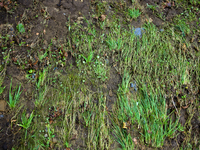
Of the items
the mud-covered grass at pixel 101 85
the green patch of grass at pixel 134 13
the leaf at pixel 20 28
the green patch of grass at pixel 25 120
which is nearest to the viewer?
the green patch of grass at pixel 25 120

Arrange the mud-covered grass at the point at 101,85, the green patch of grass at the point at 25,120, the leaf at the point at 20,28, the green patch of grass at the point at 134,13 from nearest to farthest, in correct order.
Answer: the green patch of grass at the point at 25,120 < the mud-covered grass at the point at 101,85 < the leaf at the point at 20,28 < the green patch of grass at the point at 134,13

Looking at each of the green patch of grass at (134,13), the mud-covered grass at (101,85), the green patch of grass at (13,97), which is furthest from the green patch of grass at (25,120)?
the green patch of grass at (134,13)

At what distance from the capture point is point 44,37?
285 cm

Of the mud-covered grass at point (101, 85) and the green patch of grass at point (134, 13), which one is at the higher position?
the green patch of grass at point (134, 13)

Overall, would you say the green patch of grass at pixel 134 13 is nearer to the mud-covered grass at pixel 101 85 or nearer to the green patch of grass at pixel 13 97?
the mud-covered grass at pixel 101 85

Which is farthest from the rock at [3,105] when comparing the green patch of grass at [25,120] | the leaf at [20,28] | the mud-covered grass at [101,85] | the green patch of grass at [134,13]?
the green patch of grass at [134,13]

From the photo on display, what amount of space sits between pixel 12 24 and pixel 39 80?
116cm

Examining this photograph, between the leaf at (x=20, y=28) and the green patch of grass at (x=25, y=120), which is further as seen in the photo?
the leaf at (x=20, y=28)

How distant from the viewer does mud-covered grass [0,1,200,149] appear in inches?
91.3

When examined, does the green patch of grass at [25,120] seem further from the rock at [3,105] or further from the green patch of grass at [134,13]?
the green patch of grass at [134,13]

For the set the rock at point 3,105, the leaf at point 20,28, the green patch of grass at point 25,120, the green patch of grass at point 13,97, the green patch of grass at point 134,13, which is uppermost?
the green patch of grass at point 134,13

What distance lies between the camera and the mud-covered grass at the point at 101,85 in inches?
91.3

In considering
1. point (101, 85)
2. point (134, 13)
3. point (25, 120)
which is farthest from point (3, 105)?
point (134, 13)

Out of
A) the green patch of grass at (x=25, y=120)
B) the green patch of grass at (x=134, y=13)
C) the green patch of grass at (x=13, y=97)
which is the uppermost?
the green patch of grass at (x=134, y=13)
